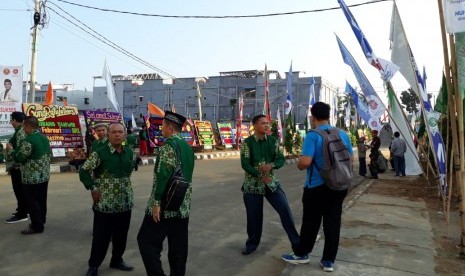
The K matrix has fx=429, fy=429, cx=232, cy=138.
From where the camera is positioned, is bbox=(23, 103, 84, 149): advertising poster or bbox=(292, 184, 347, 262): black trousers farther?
bbox=(23, 103, 84, 149): advertising poster

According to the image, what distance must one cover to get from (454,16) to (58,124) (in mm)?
14469


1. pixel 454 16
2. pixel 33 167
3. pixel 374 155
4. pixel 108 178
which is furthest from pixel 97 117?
pixel 454 16

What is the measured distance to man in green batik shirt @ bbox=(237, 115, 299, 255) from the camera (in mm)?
5078

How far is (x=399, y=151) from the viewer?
600 inches

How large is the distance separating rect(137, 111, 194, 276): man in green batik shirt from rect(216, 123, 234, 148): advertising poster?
26.4m

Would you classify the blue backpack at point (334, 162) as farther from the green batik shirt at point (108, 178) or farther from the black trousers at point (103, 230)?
the black trousers at point (103, 230)

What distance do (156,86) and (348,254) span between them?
67.2 m


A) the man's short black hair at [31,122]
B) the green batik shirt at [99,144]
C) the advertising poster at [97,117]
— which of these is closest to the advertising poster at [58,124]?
the advertising poster at [97,117]

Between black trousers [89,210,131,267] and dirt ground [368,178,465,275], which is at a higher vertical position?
black trousers [89,210,131,267]

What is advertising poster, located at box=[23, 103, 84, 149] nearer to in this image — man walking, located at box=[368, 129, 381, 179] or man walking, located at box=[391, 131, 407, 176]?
man walking, located at box=[368, 129, 381, 179]

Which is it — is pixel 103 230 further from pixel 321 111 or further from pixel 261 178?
pixel 321 111

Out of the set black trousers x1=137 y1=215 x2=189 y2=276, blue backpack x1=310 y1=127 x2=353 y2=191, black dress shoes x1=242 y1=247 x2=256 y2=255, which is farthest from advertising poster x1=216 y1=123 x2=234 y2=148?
black trousers x1=137 y1=215 x2=189 y2=276

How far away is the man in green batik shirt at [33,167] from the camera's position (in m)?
5.82

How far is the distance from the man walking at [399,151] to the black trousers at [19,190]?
477 inches
